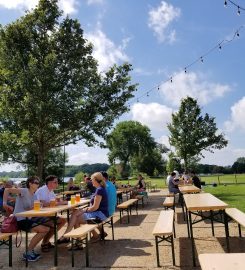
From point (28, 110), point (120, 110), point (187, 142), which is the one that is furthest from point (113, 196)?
point (187, 142)

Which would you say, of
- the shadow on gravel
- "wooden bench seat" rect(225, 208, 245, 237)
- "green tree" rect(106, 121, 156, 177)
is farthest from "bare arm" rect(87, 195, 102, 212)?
"green tree" rect(106, 121, 156, 177)

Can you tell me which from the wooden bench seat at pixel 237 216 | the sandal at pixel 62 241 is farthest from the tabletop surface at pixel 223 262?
the sandal at pixel 62 241

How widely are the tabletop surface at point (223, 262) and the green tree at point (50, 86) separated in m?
16.9

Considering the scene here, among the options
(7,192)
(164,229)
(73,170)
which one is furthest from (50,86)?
(73,170)

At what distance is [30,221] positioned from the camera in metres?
6.86

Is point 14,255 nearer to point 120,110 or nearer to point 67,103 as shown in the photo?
point 67,103

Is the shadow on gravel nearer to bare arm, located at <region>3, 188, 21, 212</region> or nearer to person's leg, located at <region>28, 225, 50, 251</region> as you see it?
bare arm, located at <region>3, 188, 21, 212</region>

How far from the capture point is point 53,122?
803 inches

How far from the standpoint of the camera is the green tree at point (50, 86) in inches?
757

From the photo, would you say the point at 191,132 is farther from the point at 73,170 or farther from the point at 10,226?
the point at 73,170

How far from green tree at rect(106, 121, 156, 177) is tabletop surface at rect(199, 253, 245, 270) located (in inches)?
3122

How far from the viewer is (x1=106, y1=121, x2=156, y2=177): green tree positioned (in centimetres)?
8331

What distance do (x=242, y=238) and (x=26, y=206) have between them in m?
4.42

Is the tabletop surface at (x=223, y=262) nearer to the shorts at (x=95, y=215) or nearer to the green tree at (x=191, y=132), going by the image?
the shorts at (x=95, y=215)
